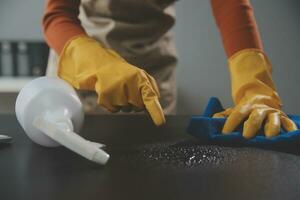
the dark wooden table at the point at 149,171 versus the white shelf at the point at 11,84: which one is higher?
the dark wooden table at the point at 149,171

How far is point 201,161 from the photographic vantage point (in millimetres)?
554

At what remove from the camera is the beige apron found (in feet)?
3.56

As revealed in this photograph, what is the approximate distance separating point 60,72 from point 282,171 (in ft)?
1.72

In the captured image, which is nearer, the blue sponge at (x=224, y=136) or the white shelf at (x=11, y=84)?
the blue sponge at (x=224, y=136)

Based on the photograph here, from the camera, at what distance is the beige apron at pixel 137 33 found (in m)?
1.08

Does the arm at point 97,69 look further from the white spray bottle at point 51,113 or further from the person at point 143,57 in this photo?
the white spray bottle at point 51,113

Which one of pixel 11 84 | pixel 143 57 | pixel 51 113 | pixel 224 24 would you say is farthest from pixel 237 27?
pixel 11 84

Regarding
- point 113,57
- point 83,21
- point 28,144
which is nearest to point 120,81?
point 113,57

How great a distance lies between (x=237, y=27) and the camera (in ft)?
2.97

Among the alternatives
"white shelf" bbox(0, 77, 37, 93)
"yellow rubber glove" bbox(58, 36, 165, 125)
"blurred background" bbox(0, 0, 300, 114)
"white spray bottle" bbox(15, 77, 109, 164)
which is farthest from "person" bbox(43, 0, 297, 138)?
"blurred background" bbox(0, 0, 300, 114)

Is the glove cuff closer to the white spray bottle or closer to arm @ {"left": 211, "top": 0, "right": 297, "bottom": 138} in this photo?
arm @ {"left": 211, "top": 0, "right": 297, "bottom": 138}

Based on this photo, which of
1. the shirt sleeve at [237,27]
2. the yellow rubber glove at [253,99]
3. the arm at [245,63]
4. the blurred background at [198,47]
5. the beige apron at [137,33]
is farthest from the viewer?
the blurred background at [198,47]

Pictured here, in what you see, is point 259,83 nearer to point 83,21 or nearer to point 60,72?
point 60,72

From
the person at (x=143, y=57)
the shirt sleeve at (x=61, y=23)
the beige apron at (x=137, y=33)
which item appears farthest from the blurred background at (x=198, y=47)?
the shirt sleeve at (x=61, y=23)
